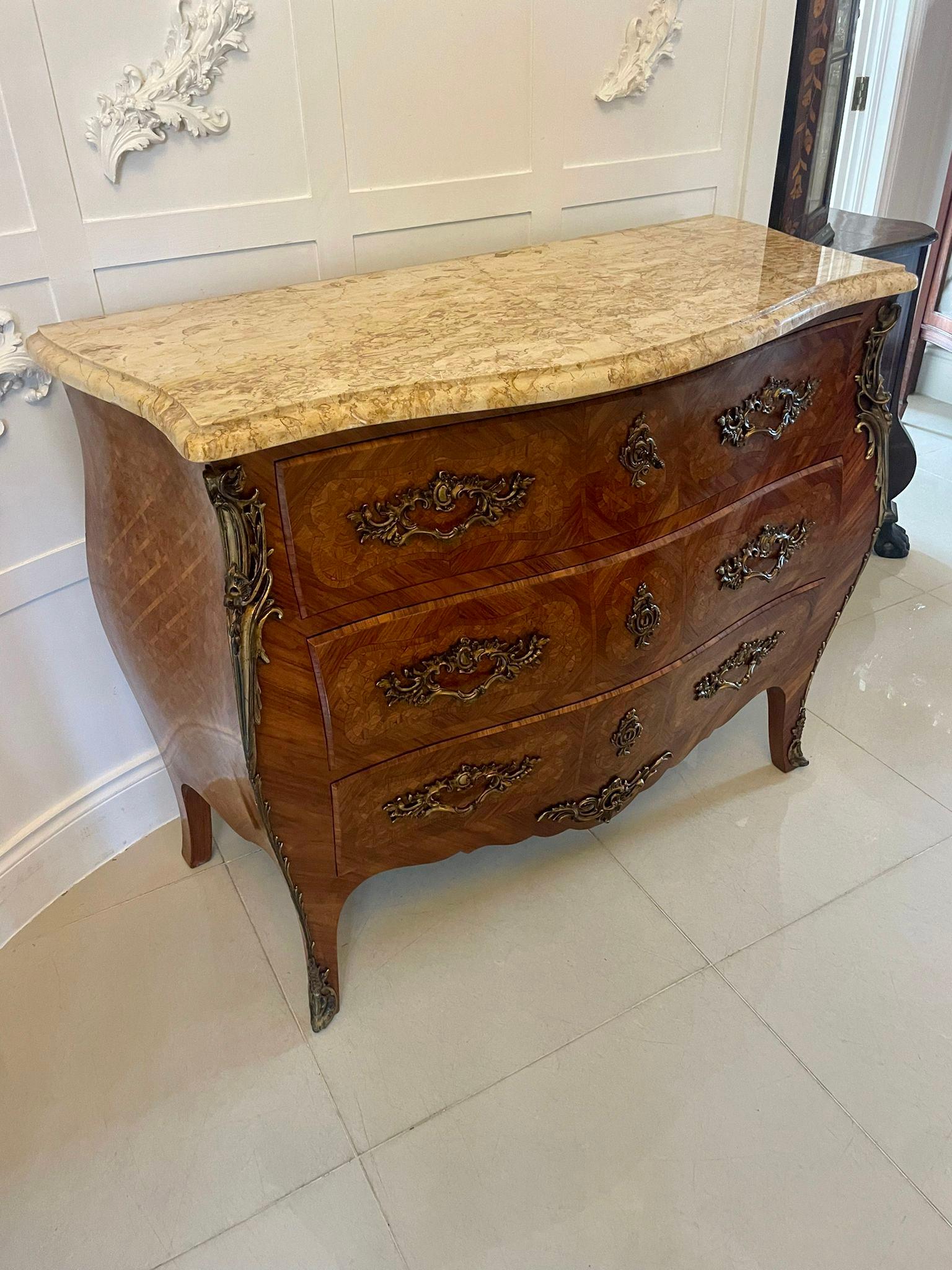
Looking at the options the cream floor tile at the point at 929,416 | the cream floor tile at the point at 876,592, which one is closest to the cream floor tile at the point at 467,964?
the cream floor tile at the point at 876,592

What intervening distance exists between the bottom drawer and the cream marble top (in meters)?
0.51

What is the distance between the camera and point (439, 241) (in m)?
1.57

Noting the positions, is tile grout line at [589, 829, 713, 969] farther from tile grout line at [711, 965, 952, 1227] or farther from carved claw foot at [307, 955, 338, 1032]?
carved claw foot at [307, 955, 338, 1032]

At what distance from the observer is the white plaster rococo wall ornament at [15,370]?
128 centimetres

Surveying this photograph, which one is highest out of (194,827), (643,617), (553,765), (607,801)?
(643,617)

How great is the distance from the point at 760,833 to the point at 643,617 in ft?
2.28

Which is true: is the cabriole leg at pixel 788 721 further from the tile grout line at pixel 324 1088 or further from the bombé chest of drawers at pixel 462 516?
the tile grout line at pixel 324 1088

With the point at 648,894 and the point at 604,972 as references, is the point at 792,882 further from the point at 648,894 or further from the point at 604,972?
the point at 604,972

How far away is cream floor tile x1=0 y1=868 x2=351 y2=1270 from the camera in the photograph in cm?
124

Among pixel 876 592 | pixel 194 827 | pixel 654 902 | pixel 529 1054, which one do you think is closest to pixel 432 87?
pixel 194 827

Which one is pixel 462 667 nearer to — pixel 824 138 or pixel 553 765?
pixel 553 765

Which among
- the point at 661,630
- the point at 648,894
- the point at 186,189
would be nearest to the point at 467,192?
the point at 186,189

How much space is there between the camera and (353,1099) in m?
1.37

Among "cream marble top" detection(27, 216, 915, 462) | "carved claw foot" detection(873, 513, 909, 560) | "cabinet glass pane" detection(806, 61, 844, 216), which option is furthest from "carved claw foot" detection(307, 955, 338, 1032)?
"carved claw foot" detection(873, 513, 909, 560)
